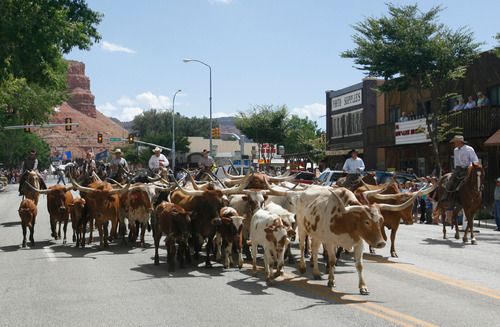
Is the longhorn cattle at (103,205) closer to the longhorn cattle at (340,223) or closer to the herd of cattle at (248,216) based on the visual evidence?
the herd of cattle at (248,216)

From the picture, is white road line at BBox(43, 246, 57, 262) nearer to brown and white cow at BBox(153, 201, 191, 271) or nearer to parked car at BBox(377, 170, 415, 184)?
brown and white cow at BBox(153, 201, 191, 271)

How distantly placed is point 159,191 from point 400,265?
21.3ft

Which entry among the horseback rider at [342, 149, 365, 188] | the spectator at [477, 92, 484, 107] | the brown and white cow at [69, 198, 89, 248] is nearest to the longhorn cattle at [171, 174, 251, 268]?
the brown and white cow at [69, 198, 89, 248]

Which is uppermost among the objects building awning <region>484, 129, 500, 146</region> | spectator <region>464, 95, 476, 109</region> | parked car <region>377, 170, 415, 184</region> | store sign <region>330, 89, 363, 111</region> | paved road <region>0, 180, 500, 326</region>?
store sign <region>330, 89, 363, 111</region>

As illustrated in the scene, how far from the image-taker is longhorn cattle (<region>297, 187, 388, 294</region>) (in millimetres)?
8406

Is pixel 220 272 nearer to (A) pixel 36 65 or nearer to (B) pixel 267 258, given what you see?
(B) pixel 267 258

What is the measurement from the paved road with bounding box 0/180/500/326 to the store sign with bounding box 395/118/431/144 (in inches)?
772

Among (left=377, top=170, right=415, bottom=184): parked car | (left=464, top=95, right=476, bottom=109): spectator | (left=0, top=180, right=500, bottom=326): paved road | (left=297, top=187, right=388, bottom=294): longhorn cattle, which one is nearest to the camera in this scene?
(left=0, top=180, right=500, bottom=326): paved road

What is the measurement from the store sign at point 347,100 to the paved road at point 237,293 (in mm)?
32272

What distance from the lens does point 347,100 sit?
4625 centimetres

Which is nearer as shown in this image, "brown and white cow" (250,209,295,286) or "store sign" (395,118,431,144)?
"brown and white cow" (250,209,295,286)

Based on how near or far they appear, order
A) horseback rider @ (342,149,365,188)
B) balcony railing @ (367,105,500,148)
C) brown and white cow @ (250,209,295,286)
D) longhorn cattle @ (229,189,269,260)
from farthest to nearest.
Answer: balcony railing @ (367,105,500,148)
horseback rider @ (342,149,365,188)
longhorn cattle @ (229,189,269,260)
brown and white cow @ (250,209,295,286)

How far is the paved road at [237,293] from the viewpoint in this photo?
718 cm

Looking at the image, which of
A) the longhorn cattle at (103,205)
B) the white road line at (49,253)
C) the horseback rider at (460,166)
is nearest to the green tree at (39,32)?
the longhorn cattle at (103,205)
